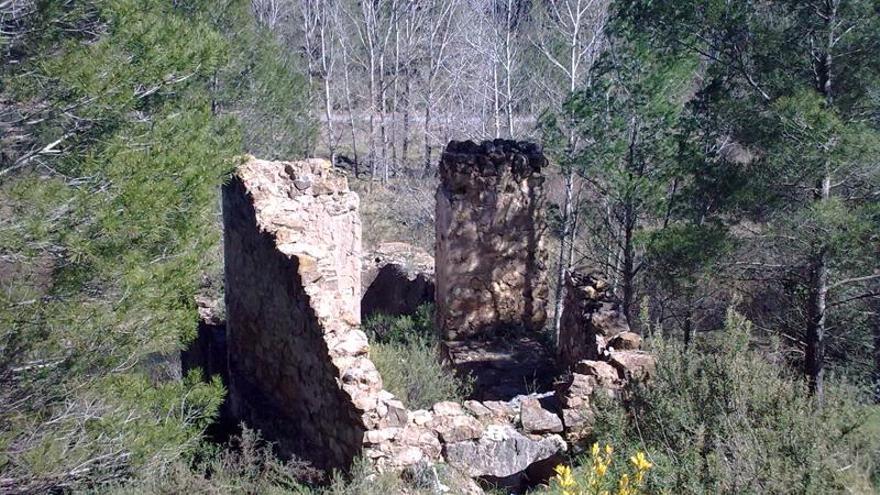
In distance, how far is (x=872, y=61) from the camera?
29.3 feet

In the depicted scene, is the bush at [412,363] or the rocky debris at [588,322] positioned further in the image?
the bush at [412,363]

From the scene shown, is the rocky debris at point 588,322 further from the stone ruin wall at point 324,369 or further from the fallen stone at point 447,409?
the fallen stone at point 447,409

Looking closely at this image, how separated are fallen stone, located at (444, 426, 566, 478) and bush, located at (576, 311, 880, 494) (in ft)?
3.33

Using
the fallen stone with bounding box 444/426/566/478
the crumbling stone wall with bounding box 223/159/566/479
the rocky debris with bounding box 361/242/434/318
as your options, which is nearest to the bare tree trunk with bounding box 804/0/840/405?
the fallen stone with bounding box 444/426/566/478

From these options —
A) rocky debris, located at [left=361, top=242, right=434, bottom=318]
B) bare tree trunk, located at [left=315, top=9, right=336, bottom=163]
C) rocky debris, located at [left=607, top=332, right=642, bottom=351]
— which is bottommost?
rocky debris, located at [left=607, top=332, right=642, bottom=351]

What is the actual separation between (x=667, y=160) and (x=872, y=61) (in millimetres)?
3158

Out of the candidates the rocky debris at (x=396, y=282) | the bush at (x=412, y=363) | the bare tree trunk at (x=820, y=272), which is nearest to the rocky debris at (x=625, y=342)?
the bare tree trunk at (x=820, y=272)

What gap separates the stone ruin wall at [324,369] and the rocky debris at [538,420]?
0.01 meters

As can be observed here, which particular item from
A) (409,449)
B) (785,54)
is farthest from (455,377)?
(785,54)

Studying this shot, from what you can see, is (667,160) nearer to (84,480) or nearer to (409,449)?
(409,449)

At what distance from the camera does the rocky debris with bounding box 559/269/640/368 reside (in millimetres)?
9052

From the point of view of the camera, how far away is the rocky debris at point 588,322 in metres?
9.05

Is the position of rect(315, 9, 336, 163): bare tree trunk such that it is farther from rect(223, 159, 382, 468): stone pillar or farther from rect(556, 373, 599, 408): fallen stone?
rect(556, 373, 599, 408): fallen stone

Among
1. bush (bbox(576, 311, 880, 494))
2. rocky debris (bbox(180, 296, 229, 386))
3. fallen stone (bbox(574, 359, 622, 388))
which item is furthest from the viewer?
rocky debris (bbox(180, 296, 229, 386))
